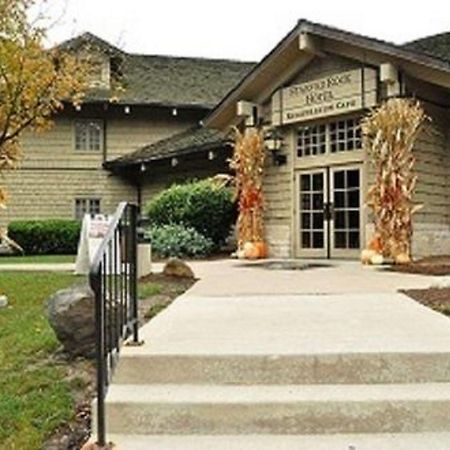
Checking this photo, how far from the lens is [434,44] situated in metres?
16.9

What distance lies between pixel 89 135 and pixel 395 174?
14.8 metres

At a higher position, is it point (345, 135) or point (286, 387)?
point (345, 135)

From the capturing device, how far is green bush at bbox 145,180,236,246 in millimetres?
16969

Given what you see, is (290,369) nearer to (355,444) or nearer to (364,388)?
(364,388)

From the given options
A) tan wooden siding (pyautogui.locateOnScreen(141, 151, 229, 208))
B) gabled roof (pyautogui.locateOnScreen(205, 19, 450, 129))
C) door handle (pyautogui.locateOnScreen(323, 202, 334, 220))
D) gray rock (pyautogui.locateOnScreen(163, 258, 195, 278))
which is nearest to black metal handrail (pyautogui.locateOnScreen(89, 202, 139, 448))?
gray rock (pyautogui.locateOnScreen(163, 258, 195, 278))

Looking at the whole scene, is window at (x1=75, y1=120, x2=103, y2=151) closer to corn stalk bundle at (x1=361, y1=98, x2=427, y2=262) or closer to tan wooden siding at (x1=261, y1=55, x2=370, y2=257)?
tan wooden siding at (x1=261, y1=55, x2=370, y2=257)

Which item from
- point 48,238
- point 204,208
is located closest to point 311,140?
point 204,208

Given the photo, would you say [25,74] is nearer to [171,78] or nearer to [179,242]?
[179,242]

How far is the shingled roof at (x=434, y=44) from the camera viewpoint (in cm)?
1600

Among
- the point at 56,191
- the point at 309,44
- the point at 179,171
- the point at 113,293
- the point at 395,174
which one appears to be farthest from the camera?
the point at 56,191

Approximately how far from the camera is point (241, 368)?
452 cm

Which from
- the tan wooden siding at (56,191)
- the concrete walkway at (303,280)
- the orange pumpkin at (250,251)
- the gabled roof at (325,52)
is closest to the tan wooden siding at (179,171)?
the tan wooden siding at (56,191)

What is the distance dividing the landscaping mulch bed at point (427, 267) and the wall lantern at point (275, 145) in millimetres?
4423

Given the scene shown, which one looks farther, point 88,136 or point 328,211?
point 88,136
